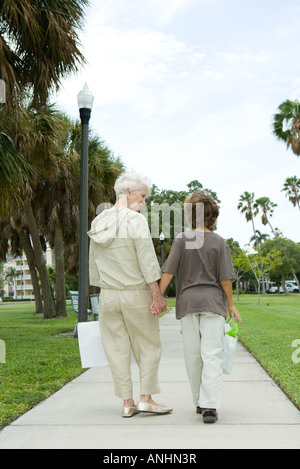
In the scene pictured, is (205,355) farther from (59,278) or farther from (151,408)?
(59,278)

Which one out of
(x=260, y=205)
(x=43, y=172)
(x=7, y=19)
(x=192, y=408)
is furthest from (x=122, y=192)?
(x=260, y=205)

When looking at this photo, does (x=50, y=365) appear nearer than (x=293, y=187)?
Yes

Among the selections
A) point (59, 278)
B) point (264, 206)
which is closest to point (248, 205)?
point (264, 206)

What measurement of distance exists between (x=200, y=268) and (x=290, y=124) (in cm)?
2752

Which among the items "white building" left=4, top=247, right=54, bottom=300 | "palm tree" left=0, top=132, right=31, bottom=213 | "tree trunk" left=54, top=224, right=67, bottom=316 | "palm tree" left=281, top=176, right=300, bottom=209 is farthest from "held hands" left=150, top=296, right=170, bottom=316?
"white building" left=4, top=247, right=54, bottom=300

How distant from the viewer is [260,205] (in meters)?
67.8

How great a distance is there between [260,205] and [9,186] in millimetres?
59777

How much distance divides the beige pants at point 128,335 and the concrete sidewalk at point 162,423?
299 mm

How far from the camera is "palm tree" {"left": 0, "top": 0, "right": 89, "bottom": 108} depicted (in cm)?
920

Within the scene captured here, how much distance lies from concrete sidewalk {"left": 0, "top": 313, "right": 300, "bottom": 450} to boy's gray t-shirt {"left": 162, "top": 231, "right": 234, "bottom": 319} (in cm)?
85

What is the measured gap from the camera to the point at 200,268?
4.55 metres

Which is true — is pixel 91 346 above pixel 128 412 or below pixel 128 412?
above

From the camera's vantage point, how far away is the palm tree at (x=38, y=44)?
920 cm
